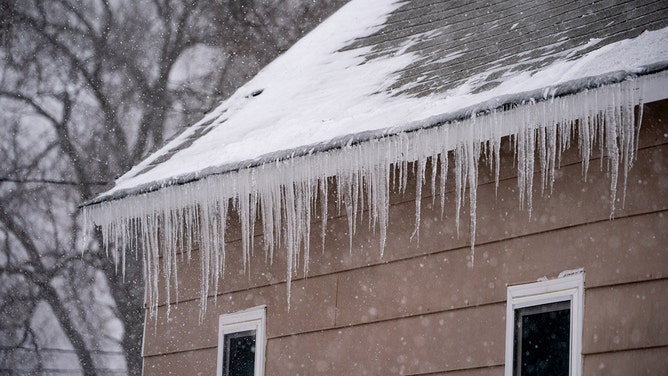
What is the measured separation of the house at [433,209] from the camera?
5938mm

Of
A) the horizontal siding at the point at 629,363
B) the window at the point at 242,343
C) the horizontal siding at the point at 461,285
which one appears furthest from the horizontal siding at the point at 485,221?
the horizontal siding at the point at 629,363

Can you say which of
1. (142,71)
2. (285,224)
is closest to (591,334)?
(285,224)

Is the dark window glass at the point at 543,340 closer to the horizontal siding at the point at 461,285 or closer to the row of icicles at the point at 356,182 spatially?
the horizontal siding at the point at 461,285

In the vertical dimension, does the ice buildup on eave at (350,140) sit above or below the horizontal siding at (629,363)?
above

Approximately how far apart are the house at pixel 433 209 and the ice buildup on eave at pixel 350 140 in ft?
0.06

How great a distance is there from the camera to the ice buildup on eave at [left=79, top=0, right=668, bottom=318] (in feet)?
19.3

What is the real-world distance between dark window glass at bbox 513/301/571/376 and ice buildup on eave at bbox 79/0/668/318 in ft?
2.07

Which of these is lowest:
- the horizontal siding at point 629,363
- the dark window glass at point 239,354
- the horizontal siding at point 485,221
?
the horizontal siding at point 629,363

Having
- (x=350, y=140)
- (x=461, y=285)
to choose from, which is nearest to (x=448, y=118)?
(x=350, y=140)

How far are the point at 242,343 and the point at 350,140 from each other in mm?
2236

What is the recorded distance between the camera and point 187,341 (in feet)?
28.5

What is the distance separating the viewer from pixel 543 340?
6305 millimetres

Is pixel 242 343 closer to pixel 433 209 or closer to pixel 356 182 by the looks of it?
pixel 356 182

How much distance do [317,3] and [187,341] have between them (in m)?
13.8
